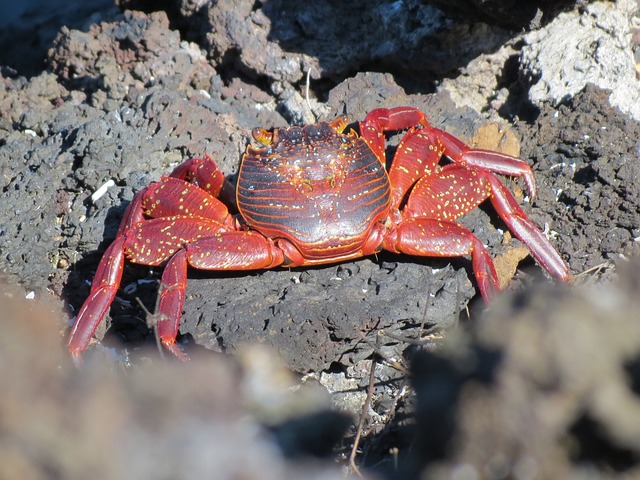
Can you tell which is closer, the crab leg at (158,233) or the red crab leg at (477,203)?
the crab leg at (158,233)

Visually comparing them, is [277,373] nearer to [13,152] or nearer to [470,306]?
[470,306]

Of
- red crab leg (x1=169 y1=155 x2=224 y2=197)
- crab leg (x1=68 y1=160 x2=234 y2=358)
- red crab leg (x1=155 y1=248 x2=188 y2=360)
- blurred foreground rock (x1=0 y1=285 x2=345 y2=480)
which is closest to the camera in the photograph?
blurred foreground rock (x1=0 y1=285 x2=345 y2=480)

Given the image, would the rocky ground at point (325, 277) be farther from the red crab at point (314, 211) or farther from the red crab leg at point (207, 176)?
the red crab leg at point (207, 176)

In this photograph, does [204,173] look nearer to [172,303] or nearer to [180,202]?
[180,202]

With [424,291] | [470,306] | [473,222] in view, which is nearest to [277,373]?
[424,291]

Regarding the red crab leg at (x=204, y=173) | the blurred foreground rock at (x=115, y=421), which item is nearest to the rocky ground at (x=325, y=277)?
the blurred foreground rock at (x=115, y=421)

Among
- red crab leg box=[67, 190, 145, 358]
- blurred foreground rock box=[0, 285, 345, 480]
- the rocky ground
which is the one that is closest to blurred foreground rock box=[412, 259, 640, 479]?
the rocky ground

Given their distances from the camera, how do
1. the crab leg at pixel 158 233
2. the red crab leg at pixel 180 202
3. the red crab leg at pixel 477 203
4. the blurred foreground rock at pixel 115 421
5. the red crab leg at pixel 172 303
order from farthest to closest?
the red crab leg at pixel 180 202 → the red crab leg at pixel 477 203 → the crab leg at pixel 158 233 → the red crab leg at pixel 172 303 → the blurred foreground rock at pixel 115 421

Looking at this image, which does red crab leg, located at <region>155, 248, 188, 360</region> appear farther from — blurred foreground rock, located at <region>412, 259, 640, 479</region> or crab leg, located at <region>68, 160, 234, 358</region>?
blurred foreground rock, located at <region>412, 259, 640, 479</region>

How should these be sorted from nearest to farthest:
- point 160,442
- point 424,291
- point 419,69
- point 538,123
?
point 160,442 < point 424,291 < point 538,123 < point 419,69
